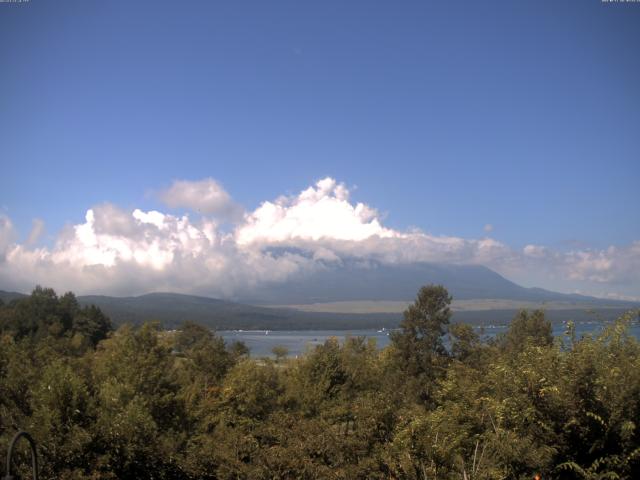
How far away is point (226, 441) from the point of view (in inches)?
675

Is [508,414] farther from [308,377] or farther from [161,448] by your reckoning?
[308,377]

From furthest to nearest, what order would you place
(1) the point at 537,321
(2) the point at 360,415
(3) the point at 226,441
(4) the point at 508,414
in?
(1) the point at 537,321 < (3) the point at 226,441 < (2) the point at 360,415 < (4) the point at 508,414

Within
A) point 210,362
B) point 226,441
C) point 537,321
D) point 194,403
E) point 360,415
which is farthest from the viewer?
point 537,321

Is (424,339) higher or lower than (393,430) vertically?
lower

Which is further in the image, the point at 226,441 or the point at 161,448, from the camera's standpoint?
the point at 161,448

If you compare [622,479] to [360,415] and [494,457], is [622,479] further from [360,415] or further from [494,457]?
[360,415]

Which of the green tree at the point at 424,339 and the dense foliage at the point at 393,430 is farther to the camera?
the green tree at the point at 424,339

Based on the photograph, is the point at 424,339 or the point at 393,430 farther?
the point at 424,339

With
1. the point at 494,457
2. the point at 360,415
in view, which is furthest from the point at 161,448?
the point at 494,457

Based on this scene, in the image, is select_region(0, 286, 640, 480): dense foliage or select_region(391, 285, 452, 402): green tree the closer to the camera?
select_region(0, 286, 640, 480): dense foliage

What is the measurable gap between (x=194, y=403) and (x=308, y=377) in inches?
275

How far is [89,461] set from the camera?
16.5m

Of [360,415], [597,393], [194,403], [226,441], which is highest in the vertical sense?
[597,393]

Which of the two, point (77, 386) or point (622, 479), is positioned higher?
point (77, 386)
